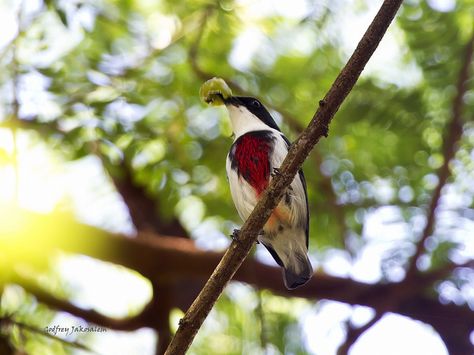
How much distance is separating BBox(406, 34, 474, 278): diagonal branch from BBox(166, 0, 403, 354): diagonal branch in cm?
128

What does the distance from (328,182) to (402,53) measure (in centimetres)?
124

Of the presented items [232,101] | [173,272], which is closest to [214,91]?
[232,101]

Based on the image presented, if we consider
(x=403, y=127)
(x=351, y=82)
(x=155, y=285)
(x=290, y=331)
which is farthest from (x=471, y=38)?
(x=155, y=285)

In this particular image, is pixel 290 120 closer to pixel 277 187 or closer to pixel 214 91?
pixel 214 91

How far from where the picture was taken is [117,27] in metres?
5.50

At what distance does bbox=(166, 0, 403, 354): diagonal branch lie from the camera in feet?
8.93

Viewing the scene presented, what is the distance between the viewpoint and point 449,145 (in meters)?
3.95

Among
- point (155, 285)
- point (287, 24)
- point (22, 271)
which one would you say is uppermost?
point (287, 24)

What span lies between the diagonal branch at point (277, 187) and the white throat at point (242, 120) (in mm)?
1281

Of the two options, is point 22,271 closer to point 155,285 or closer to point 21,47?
point 155,285

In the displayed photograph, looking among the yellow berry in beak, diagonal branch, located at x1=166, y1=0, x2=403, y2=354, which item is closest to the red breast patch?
the yellow berry in beak

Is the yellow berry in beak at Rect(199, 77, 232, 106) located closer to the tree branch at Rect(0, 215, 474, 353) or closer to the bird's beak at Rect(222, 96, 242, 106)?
the bird's beak at Rect(222, 96, 242, 106)

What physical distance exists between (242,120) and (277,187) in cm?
140

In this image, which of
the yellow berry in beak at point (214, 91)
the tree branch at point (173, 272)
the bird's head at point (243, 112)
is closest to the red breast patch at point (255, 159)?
the bird's head at point (243, 112)
